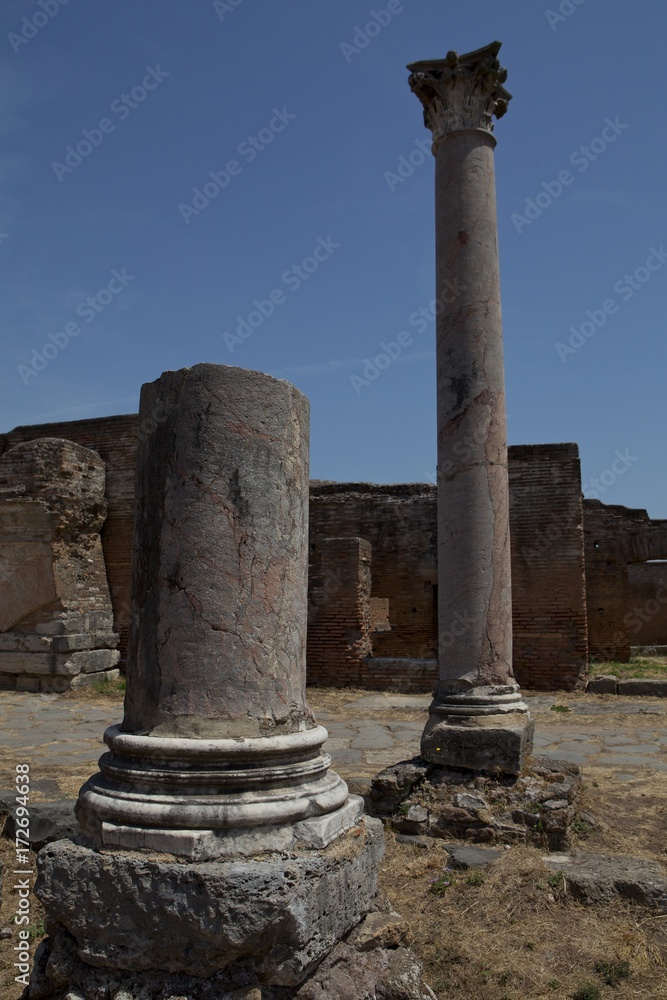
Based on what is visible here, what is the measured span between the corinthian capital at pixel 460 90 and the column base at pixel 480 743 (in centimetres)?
461

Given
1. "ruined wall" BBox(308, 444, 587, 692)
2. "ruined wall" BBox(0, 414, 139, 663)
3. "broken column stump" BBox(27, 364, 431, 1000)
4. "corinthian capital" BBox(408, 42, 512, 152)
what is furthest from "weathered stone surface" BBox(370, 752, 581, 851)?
"ruined wall" BBox(0, 414, 139, 663)

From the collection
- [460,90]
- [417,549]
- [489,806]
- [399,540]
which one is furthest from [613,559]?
[489,806]

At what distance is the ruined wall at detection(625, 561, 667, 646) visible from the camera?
24.3 meters

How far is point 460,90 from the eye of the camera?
639 centimetres

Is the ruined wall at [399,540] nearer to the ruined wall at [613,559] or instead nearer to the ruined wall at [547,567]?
the ruined wall at [547,567]

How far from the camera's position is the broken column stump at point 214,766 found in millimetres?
2373

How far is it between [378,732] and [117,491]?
7679 millimetres

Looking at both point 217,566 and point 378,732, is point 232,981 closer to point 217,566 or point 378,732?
point 217,566

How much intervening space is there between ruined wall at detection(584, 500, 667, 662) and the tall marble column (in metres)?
12.8

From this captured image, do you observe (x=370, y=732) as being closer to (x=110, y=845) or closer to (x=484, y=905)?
(x=484, y=905)

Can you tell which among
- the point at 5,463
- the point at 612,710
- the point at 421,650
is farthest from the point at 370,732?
the point at 5,463

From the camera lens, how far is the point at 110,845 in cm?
253

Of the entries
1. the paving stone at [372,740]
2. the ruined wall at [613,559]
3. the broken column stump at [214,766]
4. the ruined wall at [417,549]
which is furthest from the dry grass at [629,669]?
the broken column stump at [214,766]

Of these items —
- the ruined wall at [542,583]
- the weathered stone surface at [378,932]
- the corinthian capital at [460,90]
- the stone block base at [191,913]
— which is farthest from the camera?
the ruined wall at [542,583]
